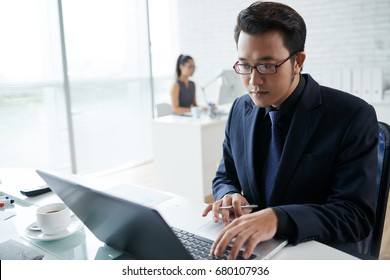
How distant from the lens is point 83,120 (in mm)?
4164

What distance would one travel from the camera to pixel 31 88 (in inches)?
144

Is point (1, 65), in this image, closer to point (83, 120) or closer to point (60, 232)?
point (83, 120)

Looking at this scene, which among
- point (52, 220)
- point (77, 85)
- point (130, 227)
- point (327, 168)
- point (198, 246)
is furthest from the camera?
point (77, 85)

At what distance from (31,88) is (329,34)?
333cm

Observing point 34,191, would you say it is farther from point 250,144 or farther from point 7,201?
point 250,144

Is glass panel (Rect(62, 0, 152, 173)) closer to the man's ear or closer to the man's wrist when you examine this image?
the man's ear

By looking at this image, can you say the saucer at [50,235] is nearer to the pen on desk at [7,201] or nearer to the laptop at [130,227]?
the laptop at [130,227]

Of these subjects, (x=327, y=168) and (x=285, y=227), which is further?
(x=327, y=168)

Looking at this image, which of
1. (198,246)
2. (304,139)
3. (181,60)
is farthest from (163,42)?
(198,246)

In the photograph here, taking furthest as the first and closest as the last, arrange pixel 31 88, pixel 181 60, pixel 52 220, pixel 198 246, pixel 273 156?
pixel 181 60 → pixel 31 88 → pixel 273 156 → pixel 52 220 → pixel 198 246

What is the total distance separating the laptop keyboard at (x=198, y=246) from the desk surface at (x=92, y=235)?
0.03m

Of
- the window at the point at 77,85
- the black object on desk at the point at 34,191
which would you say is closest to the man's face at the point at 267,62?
the black object on desk at the point at 34,191

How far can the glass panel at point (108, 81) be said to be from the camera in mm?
4027
